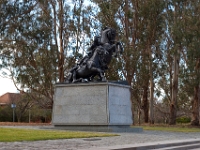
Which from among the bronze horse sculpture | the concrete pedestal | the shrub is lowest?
the shrub

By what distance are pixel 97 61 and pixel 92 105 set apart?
8.08 ft

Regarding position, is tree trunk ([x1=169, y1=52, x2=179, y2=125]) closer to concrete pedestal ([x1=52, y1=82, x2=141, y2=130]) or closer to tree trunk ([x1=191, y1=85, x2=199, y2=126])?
tree trunk ([x1=191, y1=85, x2=199, y2=126])

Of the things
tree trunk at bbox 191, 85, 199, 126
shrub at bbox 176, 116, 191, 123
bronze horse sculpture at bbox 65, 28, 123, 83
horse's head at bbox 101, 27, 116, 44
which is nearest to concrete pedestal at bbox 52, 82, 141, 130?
bronze horse sculpture at bbox 65, 28, 123, 83

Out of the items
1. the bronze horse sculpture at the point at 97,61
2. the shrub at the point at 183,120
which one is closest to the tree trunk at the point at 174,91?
the shrub at the point at 183,120

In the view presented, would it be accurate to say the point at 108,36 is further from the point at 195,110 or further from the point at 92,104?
the point at 195,110

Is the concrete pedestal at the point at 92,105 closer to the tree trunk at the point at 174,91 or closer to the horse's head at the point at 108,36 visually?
the horse's head at the point at 108,36

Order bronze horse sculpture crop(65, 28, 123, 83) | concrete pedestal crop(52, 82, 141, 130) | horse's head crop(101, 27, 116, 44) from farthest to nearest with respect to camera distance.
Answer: horse's head crop(101, 27, 116, 44) → bronze horse sculpture crop(65, 28, 123, 83) → concrete pedestal crop(52, 82, 141, 130)

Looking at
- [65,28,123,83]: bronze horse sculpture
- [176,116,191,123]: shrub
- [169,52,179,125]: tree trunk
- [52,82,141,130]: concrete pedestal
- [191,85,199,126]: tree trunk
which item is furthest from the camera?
[176,116,191,123]: shrub

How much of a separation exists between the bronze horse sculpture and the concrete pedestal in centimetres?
77

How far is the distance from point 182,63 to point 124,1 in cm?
974

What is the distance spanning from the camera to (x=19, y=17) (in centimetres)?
3484

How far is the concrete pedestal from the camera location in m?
20.6

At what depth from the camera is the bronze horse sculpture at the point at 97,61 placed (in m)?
21.8

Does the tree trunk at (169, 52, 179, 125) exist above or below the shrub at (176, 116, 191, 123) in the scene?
above
